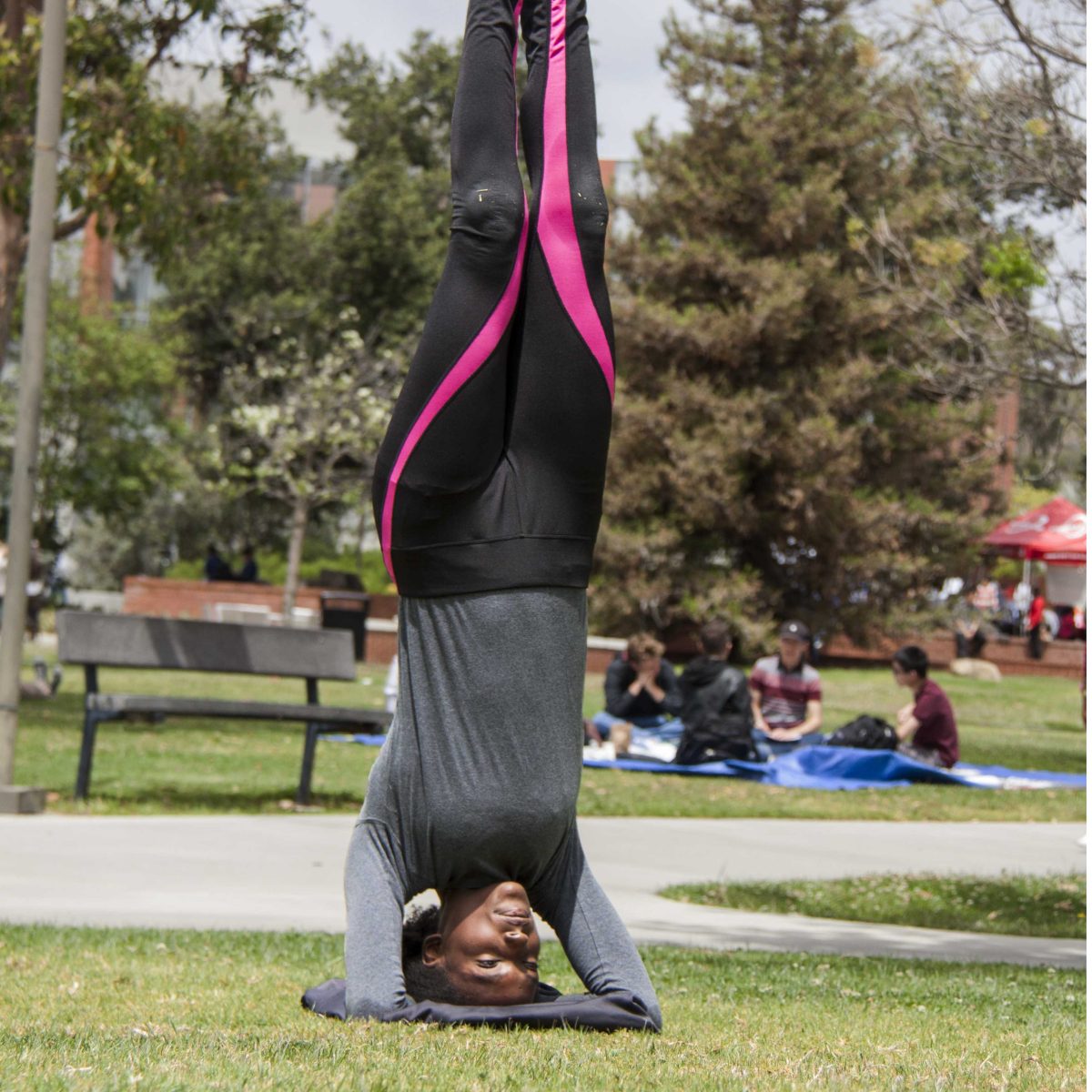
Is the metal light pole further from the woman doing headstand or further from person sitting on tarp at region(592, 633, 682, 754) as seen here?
person sitting on tarp at region(592, 633, 682, 754)

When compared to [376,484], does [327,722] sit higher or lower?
lower

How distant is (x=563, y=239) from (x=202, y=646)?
857cm

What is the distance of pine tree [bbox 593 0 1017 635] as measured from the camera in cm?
3228

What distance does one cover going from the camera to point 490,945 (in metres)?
4.53

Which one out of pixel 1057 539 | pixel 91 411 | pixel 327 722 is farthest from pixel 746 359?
pixel 327 722

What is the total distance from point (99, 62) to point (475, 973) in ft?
45.6

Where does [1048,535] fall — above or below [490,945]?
above

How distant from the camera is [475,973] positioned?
14.9ft

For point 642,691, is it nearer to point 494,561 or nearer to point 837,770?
point 837,770

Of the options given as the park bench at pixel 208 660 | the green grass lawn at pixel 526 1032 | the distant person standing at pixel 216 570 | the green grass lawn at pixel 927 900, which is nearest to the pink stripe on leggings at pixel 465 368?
the green grass lawn at pixel 526 1032

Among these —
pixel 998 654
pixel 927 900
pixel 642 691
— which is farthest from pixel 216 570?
pixel 927 900

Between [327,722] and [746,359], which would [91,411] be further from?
[327,722]

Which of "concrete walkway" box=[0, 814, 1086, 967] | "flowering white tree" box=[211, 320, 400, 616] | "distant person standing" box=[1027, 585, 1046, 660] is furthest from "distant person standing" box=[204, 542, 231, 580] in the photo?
"concrete walkway" box=[0, 814, 1086, 967]

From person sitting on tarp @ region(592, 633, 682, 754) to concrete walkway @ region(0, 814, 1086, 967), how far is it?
3909mm
